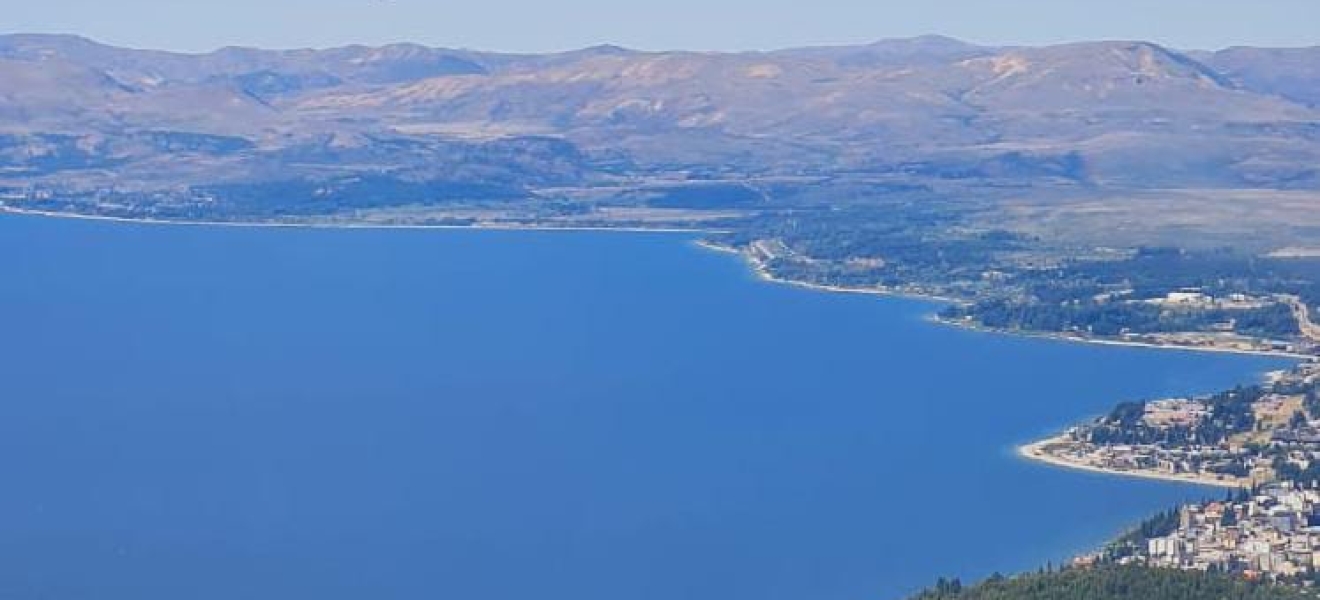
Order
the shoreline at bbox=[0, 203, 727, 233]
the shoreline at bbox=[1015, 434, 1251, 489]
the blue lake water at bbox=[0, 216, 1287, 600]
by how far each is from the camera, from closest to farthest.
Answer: the blue lake water at bbox=[0, 216, 1287, 600], the shoreline at bbox=[1015, 434, 1251, 489], the shoreline at bbox=[0, 203, 727, 233]

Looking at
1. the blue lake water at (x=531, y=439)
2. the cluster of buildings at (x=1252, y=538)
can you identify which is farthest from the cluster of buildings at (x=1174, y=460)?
the cluster of buildings at (x=1252, y=538)

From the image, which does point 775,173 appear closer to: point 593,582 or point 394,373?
point 394,373

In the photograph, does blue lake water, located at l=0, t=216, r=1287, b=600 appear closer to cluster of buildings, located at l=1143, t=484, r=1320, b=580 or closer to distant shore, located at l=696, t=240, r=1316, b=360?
distant shore, located at l=696, t=240, r=1316, b=360

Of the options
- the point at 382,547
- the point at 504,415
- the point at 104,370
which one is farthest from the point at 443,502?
the point at 104,370

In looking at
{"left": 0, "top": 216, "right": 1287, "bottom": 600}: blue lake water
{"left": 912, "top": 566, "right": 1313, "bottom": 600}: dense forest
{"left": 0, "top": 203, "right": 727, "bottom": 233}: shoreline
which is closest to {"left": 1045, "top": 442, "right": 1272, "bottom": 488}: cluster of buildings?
{"left": 0, "top": 216, "right": 1287, "bottom": 600}: blue lake water

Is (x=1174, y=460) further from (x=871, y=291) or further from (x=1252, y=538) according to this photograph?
(x=871, y=291)

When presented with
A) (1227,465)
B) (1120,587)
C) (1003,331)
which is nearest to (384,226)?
(1003,331)
